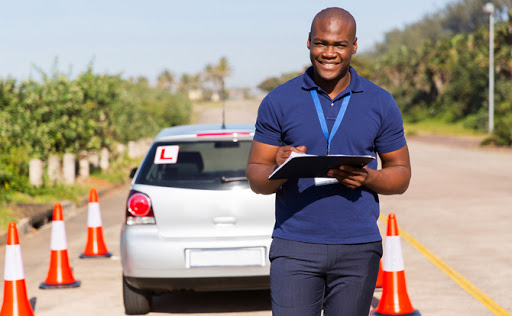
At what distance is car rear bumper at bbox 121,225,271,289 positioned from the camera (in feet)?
19.9

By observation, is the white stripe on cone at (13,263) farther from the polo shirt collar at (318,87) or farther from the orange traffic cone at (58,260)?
the polo shirt collar at (318,87)

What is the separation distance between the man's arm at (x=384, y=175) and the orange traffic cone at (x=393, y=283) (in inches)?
120

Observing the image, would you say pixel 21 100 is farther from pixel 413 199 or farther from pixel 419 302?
pixel 419 302

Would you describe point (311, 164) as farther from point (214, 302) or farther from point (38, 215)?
point (38, 215)

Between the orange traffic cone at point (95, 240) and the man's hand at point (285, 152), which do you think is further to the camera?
the orange traffic cone at point (95, 240)

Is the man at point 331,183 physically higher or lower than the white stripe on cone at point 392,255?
higher

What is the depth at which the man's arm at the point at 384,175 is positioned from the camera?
117 inches

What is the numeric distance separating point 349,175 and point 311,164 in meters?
0.16

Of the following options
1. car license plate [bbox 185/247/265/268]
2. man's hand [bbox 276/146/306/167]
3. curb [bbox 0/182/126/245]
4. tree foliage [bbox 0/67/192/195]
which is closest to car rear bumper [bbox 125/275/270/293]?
car license plate [bbox 185/247/265/268]

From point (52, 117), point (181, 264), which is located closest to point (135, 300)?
point (181, 264)

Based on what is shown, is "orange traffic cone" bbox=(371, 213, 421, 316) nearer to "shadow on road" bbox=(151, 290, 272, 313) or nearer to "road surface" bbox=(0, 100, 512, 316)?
"road surface" bbox=(0, 100, 512, 316)

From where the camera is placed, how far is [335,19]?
10.2 feet

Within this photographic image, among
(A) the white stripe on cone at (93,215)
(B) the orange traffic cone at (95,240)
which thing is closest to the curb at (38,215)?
(B) the orange traffic cone at (95,240)

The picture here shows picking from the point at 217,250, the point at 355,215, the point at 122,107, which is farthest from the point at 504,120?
the point at 355,215
